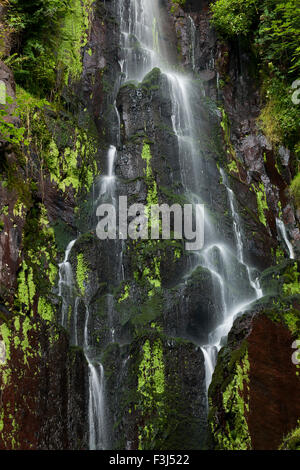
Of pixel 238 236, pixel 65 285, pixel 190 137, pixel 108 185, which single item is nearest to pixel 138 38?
pixel 190 137

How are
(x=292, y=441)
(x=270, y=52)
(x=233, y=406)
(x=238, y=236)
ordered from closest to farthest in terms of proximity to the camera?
(x=292, y=441) → (x=233, y=406) → (x=238, y=236) → (x=270, y=52)

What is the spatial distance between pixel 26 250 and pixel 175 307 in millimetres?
3652

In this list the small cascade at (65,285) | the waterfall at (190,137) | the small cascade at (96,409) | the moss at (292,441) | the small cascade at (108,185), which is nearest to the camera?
the moss at (292,441)

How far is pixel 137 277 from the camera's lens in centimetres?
1050

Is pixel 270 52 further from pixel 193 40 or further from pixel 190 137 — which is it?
pixel 190 137

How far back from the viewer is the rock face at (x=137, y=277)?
7.09 metres

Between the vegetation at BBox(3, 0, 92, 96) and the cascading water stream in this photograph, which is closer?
the cascading water stream

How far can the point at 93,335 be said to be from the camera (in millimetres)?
9766

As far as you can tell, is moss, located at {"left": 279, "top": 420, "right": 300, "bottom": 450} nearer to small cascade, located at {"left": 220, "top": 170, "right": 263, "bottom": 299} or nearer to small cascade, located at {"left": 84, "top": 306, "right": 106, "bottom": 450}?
small cascade, located at {"left": 84, "top": 306, "right": 106, "bottom": 450}

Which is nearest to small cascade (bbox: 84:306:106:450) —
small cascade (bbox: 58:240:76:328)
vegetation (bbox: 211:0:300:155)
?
small cascade (bbox: 58:240:76:328)

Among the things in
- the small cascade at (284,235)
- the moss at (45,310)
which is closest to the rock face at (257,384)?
the moss at (45,310)

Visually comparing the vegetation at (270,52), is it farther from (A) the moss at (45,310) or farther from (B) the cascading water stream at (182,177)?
(A) the moss at (45,310)

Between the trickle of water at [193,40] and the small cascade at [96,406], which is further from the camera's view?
the trickle of water at [193,40]

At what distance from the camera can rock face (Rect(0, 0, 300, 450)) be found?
709 cm
